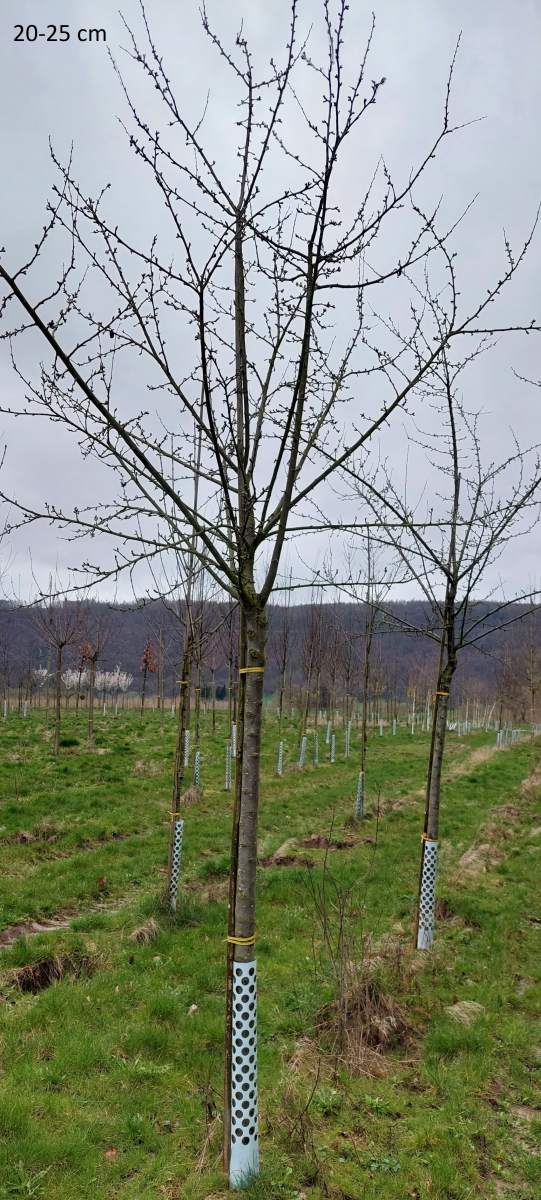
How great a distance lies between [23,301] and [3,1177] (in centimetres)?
388

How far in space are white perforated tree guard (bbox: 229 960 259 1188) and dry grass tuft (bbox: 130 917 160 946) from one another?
123 inches

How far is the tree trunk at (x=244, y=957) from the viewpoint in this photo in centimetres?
311

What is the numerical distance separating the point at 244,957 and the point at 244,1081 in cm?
53

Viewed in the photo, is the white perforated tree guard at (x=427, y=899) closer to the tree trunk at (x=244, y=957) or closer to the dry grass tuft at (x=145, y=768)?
the tree trunk at (x=244, y=957)

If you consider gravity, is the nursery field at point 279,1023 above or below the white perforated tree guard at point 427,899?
below

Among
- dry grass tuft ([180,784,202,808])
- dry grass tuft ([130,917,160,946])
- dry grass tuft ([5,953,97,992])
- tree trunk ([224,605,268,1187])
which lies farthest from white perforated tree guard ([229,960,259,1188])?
dry grass tuft ([180,784,202,808])

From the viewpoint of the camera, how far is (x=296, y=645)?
45.2 m

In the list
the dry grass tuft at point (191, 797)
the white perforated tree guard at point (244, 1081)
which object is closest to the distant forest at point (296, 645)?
the white perforated tree guard at point (244, 1081)

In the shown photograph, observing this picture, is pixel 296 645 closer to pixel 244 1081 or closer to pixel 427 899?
pixel 427 899

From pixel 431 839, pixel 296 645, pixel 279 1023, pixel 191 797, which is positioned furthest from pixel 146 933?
pixel 296 645

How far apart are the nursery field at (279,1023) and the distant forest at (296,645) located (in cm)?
269

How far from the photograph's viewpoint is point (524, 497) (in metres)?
6.62

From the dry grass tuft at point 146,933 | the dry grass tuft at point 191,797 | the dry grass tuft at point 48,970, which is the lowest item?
the dry grass tuft at point 191,797

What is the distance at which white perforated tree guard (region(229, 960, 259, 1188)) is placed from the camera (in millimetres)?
3092
